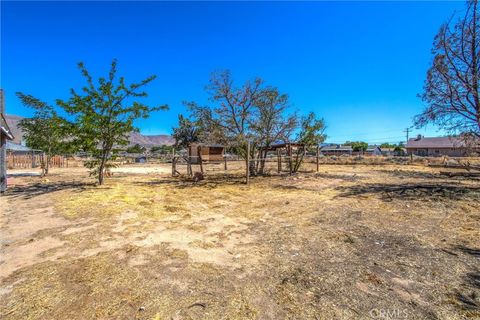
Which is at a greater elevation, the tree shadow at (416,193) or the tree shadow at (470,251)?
the tree shadow at (416,193)

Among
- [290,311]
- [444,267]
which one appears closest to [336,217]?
[444,267]

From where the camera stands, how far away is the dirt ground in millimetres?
2514

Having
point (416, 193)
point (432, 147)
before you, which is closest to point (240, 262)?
point (416, 193)

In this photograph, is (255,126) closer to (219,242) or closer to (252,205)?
(252,205)

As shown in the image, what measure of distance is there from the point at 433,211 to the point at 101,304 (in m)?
7.17

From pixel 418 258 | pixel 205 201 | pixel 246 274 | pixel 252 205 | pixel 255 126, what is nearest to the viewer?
pixel 246 274

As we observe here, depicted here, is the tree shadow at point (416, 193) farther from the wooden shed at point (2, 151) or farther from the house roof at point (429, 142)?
the house roof at point (429, 142)

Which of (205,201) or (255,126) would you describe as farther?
(255,126)

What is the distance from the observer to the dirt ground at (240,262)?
8.25ft

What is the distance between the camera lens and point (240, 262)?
357 centimetres

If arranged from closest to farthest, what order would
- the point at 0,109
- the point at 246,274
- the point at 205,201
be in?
the point at 246,274
the point at 205,201
the point at 0,109

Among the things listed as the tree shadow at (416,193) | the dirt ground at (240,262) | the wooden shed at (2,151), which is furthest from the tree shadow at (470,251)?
the wooden shed at (2,151)

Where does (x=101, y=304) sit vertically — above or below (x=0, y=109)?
below

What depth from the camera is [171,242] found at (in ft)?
14.2
